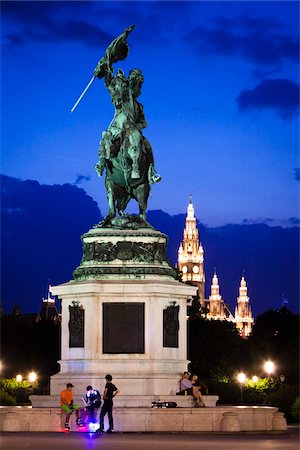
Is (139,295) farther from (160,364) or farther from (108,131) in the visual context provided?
(108,131)

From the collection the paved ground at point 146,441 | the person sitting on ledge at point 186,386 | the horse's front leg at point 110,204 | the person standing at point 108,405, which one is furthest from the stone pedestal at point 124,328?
the paved ground at point 146,441

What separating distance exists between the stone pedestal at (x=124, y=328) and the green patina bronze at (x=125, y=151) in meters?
2.57

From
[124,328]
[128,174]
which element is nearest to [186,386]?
[124,328]

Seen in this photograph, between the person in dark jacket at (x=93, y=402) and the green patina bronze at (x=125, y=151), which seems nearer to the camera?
the person in dark jacket at (x=93, y=402)

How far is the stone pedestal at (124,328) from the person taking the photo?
41312mm

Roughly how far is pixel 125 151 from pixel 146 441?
44.6 feet

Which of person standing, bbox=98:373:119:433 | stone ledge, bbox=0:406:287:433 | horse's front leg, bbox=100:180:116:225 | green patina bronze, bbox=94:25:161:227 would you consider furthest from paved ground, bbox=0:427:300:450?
green patina bronze, bbox=94:25:161:227

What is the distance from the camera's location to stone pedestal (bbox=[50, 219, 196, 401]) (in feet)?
136

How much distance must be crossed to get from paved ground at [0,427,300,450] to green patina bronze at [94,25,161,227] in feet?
33.4

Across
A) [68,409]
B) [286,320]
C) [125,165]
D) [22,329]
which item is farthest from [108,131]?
[286,320]

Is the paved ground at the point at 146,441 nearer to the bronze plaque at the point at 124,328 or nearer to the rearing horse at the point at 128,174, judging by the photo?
the bronze plaque at the point at 124,328

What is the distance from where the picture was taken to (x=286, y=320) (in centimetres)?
14450

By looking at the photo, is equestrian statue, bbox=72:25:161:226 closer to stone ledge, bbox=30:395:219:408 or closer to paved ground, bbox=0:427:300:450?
stone ledge, bbox=30:395:219:408

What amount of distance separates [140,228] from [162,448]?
1365cm
